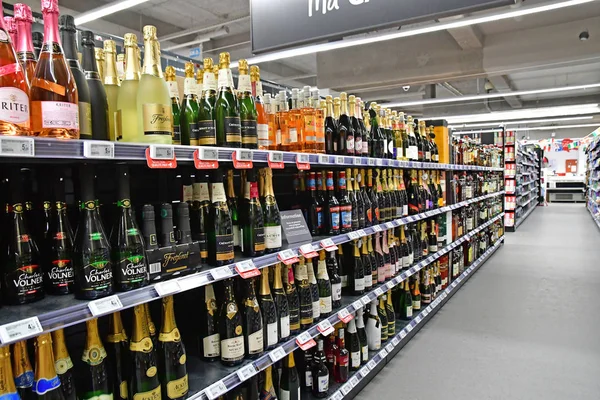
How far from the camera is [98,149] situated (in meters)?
1.17

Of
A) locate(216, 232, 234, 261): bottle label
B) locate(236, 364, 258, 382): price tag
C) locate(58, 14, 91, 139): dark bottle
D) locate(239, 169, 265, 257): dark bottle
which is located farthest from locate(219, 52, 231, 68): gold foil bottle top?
locate(236, 364, 258, 382): price tag

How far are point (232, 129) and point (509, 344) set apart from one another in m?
3.21

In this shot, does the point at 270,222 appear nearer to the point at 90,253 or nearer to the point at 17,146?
the point at 90,253

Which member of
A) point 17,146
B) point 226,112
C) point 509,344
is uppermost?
point 226,112

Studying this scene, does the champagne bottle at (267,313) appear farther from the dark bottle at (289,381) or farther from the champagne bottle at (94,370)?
the champagne bottle at (94,370)

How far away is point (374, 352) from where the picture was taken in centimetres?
308

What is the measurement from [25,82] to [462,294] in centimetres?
500

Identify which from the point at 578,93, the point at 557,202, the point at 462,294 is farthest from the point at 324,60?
the point at 557,202

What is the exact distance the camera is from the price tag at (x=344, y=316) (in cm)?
254

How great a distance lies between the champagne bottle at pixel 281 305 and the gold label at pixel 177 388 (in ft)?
1.97

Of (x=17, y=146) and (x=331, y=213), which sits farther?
(x=331, y=213)

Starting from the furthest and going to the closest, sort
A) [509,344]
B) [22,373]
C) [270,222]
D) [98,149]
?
1. [509,344]
2. [270,222]
3. [22,373]
4. [98,149]

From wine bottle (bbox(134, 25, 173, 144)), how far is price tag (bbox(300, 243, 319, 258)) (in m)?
0.94

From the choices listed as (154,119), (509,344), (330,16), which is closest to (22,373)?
(154,119)
